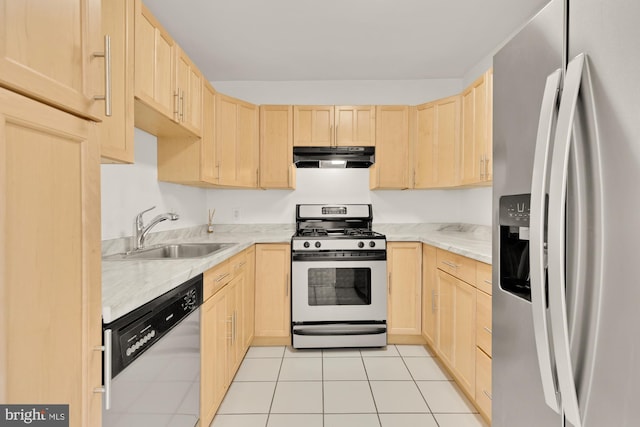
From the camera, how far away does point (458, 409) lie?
6.41 ft

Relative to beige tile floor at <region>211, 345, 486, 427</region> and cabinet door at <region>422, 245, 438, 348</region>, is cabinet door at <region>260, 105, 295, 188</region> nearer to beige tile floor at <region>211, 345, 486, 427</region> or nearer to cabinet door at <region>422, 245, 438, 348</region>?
cabinet door at <region>422, 245, 438, 348</region>

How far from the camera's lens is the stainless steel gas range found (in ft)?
8.98

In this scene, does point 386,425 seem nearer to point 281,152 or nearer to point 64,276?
point 64,276

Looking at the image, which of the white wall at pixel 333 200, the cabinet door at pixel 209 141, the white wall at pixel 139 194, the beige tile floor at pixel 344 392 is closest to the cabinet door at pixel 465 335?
the beige tile floor at pixel 344 392

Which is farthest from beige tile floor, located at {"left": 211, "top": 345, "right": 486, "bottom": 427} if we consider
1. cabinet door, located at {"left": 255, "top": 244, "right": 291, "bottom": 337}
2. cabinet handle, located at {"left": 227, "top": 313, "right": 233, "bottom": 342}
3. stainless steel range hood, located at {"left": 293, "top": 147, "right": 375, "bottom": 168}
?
stainless steel range hood, located at {"left": 293, "top": 147, "right": 375, "bottom": 168}

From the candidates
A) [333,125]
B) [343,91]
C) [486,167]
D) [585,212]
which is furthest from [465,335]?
[343,91]

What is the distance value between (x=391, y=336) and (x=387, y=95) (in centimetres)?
244

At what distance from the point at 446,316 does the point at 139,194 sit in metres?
2.33

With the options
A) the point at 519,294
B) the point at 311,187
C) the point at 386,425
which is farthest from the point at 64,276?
the point at 311,187

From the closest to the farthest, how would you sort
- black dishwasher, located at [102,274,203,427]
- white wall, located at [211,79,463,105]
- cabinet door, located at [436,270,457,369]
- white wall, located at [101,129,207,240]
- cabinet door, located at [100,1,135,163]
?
black dishwasher, located at [102,274,203,427], cabinet door, located at [100,1,135,163], white wall, located at [101,129,207,240], cabinet door, located at [436,270,457,369], white wall, located at [211,79,463,105]

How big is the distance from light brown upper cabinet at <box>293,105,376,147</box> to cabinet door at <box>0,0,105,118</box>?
246cm

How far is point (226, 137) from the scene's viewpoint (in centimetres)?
295

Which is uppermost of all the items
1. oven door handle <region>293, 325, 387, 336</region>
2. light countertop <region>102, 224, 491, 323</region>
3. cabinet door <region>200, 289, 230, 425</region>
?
light countertop <region>102, 224, 491, 323</region>

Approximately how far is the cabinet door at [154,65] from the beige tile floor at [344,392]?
6.02 feet
